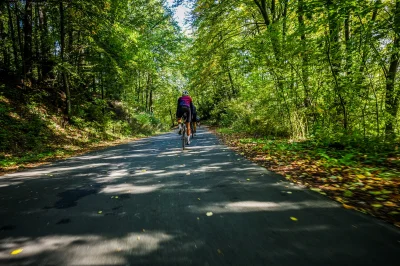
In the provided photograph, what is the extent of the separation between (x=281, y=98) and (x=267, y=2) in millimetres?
6345

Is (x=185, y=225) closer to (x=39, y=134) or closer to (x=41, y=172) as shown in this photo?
(x=41, y=172)

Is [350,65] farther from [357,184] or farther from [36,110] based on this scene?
[36,110]

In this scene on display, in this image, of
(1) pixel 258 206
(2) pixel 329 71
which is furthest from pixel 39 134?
(2) pixel 329 71

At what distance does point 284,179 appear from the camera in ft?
12.7

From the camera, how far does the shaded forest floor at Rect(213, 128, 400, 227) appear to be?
2728mm

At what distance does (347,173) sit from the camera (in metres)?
3.97

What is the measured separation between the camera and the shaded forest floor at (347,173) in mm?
2728

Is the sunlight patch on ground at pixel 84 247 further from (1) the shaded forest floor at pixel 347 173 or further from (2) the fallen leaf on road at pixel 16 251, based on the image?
(1) the shaded forest floor at pixel 347 173

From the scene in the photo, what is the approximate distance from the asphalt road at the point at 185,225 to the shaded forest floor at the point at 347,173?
0.35 metres

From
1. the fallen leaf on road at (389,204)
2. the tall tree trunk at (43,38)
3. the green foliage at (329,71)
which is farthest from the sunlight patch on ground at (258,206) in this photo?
the tall tree trunk at (43,38)

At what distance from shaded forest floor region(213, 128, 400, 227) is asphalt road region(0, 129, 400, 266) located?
0.35 m

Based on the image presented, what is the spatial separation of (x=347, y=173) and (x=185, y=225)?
3.45 m

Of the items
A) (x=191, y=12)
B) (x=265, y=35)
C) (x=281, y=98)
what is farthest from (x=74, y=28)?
(x=281, y=98)

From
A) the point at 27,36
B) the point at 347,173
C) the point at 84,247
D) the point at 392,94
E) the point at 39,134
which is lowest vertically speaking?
the point at 84,247
